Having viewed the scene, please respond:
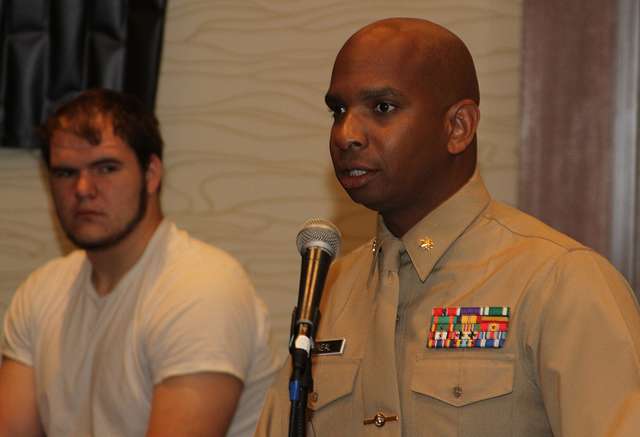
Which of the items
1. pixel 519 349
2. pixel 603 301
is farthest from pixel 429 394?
pixel 603 301

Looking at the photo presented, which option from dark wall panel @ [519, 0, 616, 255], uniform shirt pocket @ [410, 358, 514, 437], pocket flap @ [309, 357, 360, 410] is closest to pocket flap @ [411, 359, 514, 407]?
uniform shirt pocket @ [410, 358, 514, 437]

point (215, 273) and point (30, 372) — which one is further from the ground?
point (215, 273)

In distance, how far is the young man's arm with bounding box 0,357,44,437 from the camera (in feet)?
9.64

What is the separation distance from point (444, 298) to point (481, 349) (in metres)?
0.12

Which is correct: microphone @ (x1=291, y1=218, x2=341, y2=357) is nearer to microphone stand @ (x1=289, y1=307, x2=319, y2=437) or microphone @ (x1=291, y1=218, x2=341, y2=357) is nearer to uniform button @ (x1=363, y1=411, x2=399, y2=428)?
microphone stand @ (x1=289, y1=307, x2=319, y2=437)

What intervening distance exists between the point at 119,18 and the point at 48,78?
0.30 m

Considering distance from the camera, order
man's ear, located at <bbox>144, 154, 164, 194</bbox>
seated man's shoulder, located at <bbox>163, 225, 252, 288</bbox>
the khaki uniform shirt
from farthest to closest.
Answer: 1. man's ear, located at <bbox>144, 154, 164, 194</bbox>
2. seated man's shoulder, located at <bbox>163, 225, 252, 288</bbox>
3. the khaki uniform shirt

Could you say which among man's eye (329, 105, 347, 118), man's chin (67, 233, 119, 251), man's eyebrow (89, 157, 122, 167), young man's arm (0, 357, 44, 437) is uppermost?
man's eye (329, 105, 347, 118)

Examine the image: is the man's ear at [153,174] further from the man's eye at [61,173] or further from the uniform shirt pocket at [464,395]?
the uniform shirt pocket at [464,395]

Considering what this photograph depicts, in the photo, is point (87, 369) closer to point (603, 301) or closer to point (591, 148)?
point (591, 148)

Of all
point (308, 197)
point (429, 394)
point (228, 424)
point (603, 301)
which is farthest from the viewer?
point (308, 197)

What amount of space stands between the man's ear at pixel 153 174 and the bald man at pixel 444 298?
1252 mm

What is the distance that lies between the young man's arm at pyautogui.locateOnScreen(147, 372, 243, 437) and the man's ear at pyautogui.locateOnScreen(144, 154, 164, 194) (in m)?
0.66

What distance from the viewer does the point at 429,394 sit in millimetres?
1664
